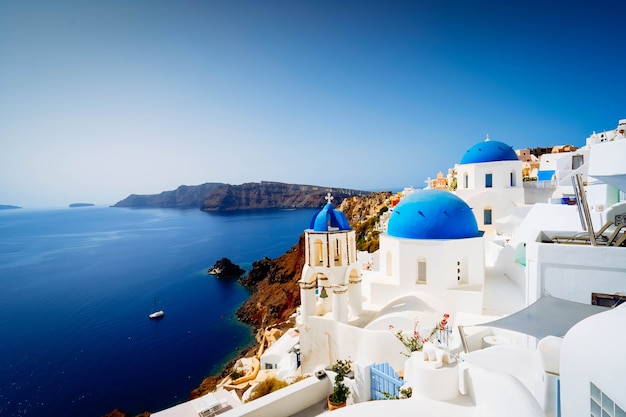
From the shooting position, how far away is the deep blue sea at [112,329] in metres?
23.7

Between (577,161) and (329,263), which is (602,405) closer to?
Result: (329,263)

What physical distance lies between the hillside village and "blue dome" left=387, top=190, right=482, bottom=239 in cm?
5

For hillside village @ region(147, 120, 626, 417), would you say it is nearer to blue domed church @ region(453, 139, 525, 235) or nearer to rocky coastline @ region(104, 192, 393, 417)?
blue domed church @ region(453, 139, 525, 235)

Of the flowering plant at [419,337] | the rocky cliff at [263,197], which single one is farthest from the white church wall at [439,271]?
the rocky cliff at [263,197]

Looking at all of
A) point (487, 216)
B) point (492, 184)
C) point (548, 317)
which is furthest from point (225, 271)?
point (548, 317)

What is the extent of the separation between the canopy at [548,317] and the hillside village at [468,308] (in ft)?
0.09

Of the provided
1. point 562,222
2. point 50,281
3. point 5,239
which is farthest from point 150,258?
point 5,239

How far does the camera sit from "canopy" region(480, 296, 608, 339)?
5.62m

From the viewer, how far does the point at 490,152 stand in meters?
19.2

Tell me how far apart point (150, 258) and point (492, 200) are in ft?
213

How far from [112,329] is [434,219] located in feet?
121

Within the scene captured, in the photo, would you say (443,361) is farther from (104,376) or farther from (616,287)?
(104,376)

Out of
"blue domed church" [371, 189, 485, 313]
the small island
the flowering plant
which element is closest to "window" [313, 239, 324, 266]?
"blue domed church" [371, 189, 485, 313]

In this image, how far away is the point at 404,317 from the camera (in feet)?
32.2
